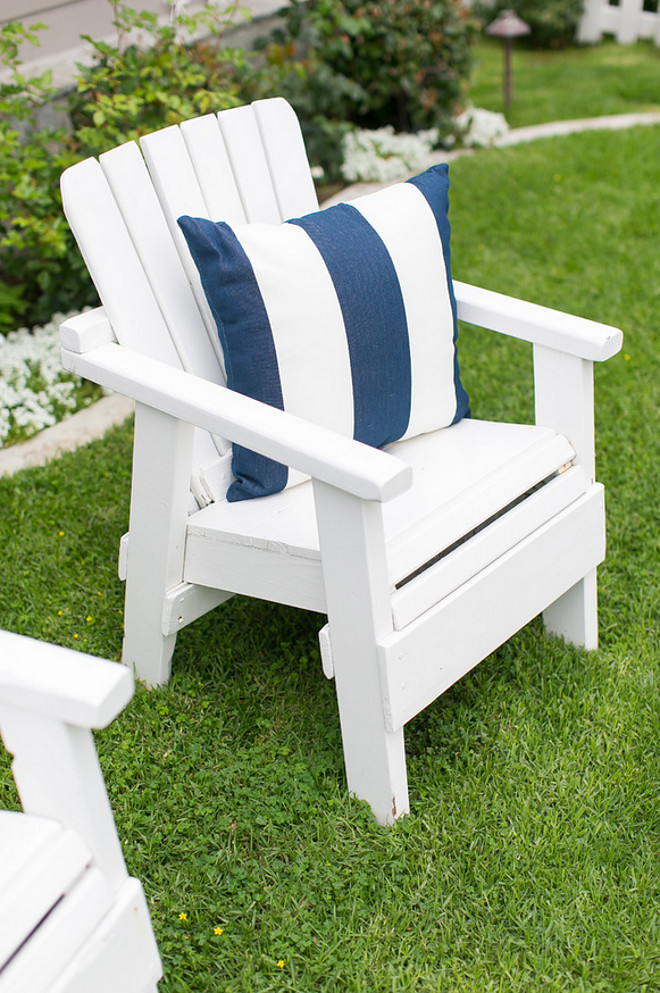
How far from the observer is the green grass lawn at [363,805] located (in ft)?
4.63

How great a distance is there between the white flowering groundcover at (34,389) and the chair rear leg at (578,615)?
5.05 ft

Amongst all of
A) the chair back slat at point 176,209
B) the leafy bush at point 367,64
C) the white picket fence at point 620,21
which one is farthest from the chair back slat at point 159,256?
the white picket fence at point 620,21

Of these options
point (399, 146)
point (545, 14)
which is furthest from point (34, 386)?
point (545, 14)

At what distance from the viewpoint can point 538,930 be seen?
4.69ft

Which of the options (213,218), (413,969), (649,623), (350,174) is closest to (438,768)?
(413,969)

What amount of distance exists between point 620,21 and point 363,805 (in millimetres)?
7572

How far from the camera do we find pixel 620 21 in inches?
300

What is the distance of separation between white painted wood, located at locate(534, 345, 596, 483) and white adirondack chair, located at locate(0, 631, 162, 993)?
104 centimetres

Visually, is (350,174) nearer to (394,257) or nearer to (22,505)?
(22,505)

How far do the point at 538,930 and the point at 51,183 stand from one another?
249 centimetres

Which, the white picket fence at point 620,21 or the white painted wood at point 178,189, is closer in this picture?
the white painted wood at point 178,189

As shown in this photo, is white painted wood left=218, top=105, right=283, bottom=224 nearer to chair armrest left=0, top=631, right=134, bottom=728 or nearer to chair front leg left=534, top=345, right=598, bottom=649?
chair front leg left=534, top=345, right=598, bottom=649

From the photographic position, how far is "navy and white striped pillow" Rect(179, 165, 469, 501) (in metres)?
1.60

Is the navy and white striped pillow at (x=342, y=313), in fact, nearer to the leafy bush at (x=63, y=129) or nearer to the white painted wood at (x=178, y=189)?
the white painted wood at (x=178, y=189)
